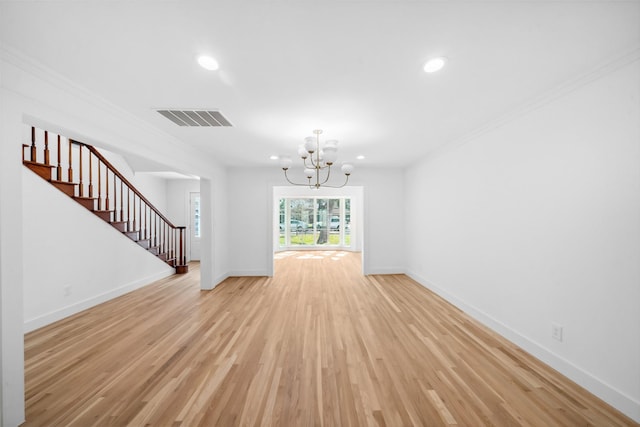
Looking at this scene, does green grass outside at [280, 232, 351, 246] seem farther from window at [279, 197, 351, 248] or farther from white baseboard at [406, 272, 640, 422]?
white baseboard at [406, 272, 640, 422]

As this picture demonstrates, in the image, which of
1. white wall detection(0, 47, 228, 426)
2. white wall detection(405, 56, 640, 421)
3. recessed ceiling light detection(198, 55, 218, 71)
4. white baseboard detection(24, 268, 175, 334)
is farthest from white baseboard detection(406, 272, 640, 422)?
white baseboard detection(24, 268, 175, 334)

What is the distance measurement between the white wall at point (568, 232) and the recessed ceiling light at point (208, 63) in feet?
9.50

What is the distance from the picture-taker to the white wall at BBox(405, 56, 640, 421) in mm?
1694

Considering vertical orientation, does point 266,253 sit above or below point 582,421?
above

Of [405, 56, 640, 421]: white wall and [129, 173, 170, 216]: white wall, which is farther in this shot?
[129, 173, 170, 216]: white wall

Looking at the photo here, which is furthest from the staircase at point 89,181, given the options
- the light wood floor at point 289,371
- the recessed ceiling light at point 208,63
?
the recessed ceiling light at point 208,63

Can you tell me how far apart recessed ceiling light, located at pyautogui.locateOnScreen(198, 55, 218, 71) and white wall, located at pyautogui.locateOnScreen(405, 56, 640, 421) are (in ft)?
9.50

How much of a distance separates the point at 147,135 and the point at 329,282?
3.94 meters

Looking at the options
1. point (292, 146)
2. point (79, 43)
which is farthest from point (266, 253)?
point (79, 43)

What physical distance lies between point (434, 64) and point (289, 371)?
2.72 meters

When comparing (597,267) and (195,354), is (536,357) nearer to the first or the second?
(597,267)

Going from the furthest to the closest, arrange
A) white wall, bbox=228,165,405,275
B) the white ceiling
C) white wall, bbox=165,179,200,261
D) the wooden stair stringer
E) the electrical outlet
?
white wall, bbox=165,179,200,261 → white wall, bbox=228,165,405,275 → the wooden stair stringer → the electrical outlet → the white ceiling

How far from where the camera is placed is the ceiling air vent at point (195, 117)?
254cm

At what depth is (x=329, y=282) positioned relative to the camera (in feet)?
16.6
